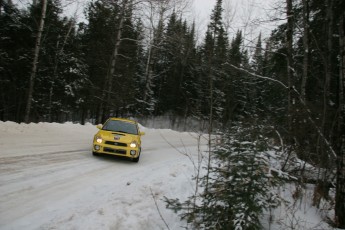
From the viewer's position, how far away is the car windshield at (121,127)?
38.7 feet

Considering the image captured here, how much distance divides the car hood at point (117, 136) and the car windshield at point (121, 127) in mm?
638

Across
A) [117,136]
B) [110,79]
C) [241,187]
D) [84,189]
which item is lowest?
[84,189]

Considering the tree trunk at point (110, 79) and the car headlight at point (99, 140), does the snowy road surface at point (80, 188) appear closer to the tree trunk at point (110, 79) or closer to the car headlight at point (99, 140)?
the car headlight at point (99, 140)

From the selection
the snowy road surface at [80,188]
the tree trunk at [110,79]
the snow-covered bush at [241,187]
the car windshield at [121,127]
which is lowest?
the snowy road surface at [80,188]

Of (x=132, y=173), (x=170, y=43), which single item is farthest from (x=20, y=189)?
(x=170, y=43)

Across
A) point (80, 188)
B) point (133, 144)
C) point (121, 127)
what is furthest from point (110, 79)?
point (80, 188)

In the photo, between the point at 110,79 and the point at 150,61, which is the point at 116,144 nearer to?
the point at 110,79

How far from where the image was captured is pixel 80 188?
692 cm

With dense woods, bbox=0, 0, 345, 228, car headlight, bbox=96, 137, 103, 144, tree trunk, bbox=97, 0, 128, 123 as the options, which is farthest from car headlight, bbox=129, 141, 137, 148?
tree trunk, bbox=97, 0, 128, 123

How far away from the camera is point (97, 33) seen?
31.8 m

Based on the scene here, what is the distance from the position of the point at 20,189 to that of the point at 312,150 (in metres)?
7.17

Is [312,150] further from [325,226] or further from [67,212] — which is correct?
[67,212]

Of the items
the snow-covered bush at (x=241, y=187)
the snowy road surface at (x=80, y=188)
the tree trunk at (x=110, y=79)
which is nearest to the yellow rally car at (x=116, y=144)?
the snowy road surface at (x=80, y=188)

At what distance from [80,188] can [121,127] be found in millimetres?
5256
